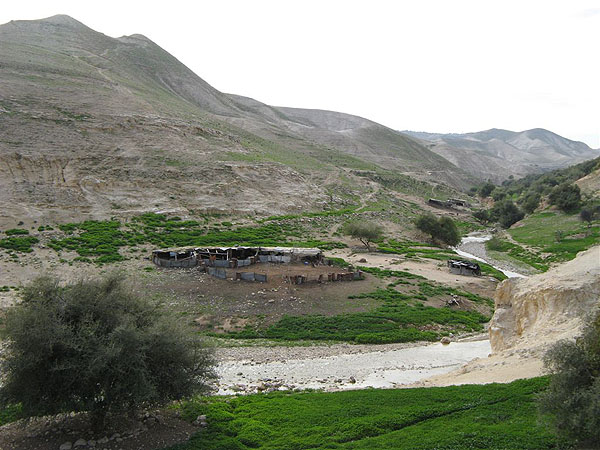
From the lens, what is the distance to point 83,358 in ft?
44.0

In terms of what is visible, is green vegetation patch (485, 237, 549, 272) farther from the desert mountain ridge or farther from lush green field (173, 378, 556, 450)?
lush green field (173, 378, 556, 450)

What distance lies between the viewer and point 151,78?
12769cm

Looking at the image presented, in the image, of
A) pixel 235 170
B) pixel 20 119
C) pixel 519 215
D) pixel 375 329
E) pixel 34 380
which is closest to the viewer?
pixel 34 380

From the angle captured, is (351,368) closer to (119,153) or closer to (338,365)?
(338,365)

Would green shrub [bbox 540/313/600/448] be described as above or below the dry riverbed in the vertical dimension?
above

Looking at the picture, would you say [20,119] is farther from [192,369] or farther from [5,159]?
[192,369]

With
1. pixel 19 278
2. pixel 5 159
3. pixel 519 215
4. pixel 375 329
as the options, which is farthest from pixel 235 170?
pixel 519 215

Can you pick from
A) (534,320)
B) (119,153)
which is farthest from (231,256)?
(119,153)

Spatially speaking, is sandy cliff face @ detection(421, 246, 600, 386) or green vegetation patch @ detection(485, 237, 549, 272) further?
green vegetation patch @ detection(485, 237, 549, 272)

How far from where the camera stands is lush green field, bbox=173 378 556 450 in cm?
1280

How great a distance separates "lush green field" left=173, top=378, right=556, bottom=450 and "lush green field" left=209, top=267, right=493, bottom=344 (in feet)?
Result: 35.7

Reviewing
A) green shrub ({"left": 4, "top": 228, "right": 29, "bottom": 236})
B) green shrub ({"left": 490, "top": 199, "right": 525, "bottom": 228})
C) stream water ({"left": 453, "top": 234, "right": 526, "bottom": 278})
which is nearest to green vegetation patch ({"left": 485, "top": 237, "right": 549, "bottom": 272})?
stream water ({"left": 453, "top": 234, "right": 526, "bottom": 278})

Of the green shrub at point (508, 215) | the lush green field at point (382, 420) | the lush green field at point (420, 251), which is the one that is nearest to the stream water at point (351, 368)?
the lush green field at point (382, 420)

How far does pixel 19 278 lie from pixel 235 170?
142ft
